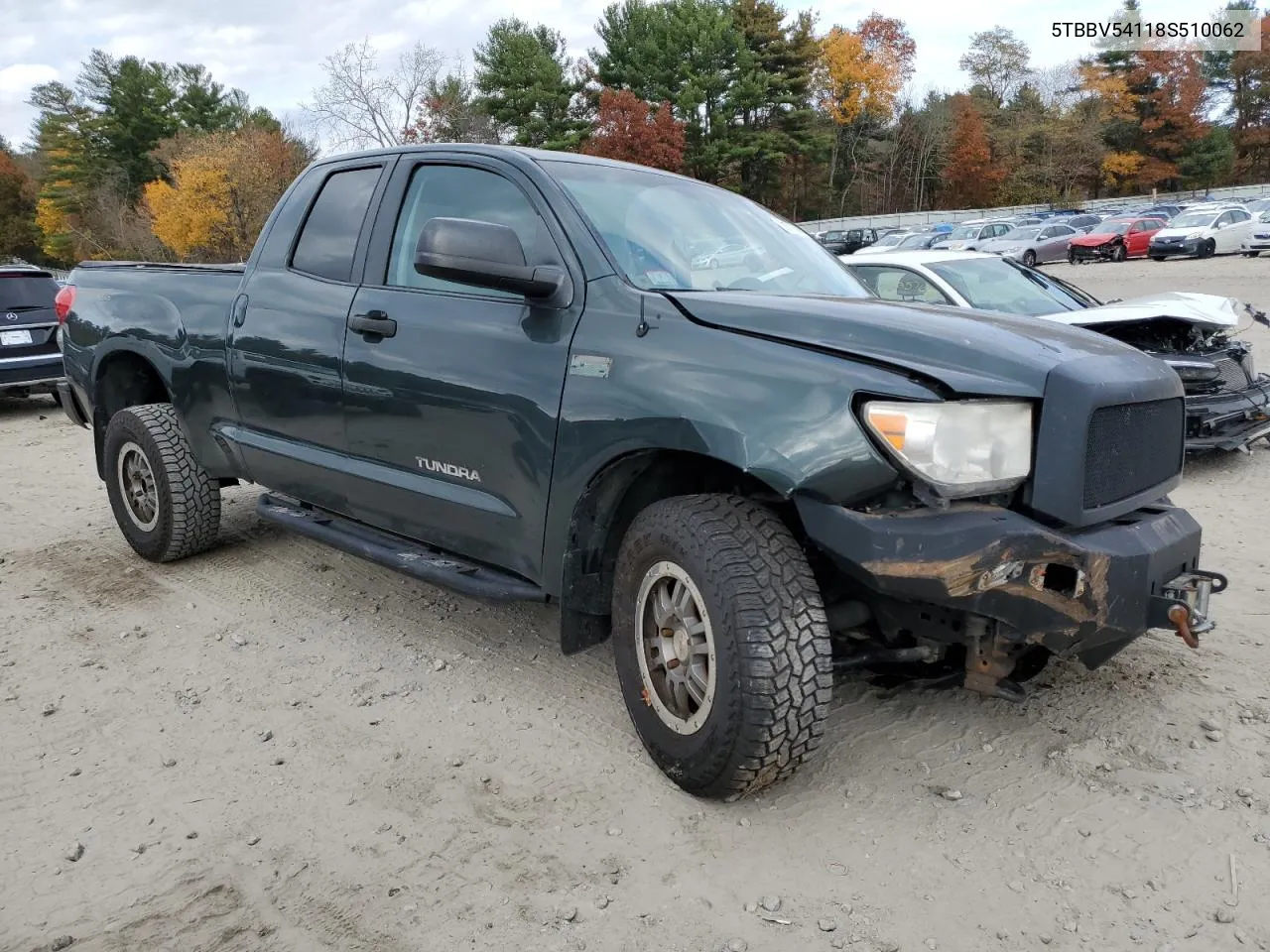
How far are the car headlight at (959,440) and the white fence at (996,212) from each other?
157ft

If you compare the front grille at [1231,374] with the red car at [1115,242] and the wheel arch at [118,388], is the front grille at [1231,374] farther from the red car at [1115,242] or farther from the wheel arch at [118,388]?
the red car at [1115,242]

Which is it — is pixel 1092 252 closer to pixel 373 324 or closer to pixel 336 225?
pixel 336 225

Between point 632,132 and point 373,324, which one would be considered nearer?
point 373,324

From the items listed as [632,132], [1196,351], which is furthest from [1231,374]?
[632,132]

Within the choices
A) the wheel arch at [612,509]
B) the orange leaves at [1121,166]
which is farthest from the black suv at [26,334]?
the orange leaves at [1121,166]

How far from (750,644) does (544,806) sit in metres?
0.88

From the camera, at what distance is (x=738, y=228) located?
3.77 m

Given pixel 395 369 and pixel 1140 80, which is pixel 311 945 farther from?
pixel 1140 80

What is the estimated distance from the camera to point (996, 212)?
55.9m

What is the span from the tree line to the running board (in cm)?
4484

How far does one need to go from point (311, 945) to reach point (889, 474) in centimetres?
186

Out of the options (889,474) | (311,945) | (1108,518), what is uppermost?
(889,474)

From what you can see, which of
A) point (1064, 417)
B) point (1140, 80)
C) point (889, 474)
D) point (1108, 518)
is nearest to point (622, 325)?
point (889, 474)

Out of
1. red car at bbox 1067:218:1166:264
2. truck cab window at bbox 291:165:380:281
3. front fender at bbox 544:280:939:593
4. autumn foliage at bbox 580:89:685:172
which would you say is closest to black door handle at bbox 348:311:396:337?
truck cab window at bbox 291:165:380:281
